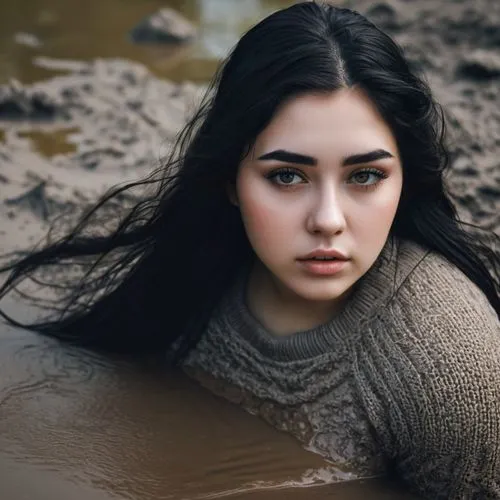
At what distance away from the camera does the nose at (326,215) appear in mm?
2564

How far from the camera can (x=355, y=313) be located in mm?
2811

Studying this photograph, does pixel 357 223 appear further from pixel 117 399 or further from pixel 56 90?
pixel 56 90

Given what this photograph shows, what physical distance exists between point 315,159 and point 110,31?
17.2 feet

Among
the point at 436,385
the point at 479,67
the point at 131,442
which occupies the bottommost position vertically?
the point at 131,442

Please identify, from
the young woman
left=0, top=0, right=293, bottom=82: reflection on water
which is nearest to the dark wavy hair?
the young woman

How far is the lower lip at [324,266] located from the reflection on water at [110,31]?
3.89 metres

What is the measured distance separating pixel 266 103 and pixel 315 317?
0.65m

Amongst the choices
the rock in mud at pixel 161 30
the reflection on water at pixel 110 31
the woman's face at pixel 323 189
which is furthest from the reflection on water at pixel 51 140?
the woman's face at pixel 323 189

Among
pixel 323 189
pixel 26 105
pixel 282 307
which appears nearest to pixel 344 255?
pixel 323 189

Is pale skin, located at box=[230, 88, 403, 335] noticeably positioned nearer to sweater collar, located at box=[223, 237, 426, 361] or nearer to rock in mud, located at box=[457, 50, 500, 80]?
sweater collar, located at box=[223, 237, 426, 361]

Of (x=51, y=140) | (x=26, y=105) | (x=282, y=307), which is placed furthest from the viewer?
(x=26, y=105)

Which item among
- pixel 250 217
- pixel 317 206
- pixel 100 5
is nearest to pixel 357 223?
pixel 317 206

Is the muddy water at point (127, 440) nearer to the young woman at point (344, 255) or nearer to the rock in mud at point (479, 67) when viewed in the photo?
the young woman at point (344, 255)

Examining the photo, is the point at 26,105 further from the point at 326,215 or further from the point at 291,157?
the point at 326,215
